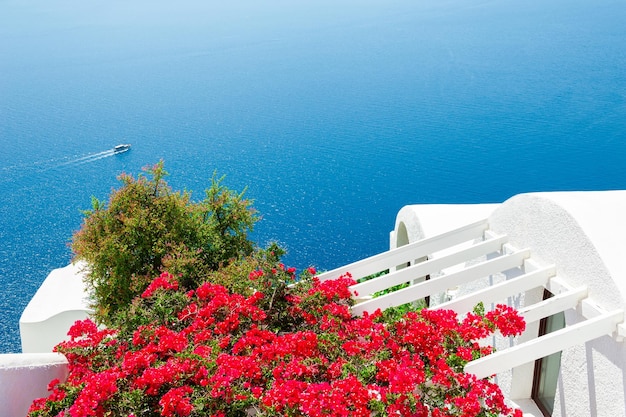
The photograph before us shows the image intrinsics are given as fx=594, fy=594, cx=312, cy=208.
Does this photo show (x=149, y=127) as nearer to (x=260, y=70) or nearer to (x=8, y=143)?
(x=8, y=143)

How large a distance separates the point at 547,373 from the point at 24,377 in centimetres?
515

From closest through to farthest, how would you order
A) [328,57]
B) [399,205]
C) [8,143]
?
[399,205]
[8,143]
[328,57]

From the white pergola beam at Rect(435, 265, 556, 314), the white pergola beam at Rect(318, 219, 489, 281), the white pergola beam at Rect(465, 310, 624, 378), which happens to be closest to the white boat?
the white pergola beam at Rect(318, 219, 489, 281)

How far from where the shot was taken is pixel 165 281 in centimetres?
662

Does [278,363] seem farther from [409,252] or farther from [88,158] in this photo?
[88,158]

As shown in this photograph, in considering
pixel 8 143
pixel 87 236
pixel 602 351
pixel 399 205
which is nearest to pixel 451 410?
pixel 602 351

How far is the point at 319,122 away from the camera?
43.5 m

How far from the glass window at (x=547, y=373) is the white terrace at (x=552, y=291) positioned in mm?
12

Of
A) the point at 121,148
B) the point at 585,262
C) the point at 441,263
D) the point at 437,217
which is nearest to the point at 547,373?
the point at 441,263

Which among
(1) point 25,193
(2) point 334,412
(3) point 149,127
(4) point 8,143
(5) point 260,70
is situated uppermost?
(5) point 260,70

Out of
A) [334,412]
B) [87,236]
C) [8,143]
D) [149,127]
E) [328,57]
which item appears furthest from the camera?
[328,57]

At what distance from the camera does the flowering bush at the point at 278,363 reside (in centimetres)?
439

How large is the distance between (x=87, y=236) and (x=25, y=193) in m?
23.2

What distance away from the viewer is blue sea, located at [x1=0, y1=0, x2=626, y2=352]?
30.0 meters
